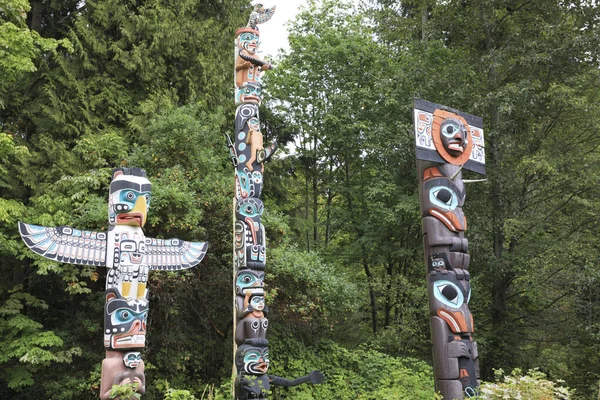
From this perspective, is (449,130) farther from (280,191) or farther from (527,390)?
(280,191)

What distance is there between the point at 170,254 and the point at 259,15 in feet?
17.2

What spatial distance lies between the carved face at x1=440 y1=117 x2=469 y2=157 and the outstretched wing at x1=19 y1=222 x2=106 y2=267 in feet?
16.2

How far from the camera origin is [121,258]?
7.01 m

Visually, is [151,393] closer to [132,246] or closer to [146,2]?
[132,246]

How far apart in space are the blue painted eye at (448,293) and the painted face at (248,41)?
5.37m

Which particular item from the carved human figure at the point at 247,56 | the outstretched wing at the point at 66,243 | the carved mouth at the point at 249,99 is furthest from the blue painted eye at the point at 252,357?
the carved human figure at the point at 247,56

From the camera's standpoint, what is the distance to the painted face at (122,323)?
6.76m

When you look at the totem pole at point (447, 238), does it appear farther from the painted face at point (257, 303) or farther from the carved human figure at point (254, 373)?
the painted face at point (257, 303)

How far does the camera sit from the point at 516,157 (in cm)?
1259

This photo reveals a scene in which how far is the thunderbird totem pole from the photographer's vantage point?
299 inches

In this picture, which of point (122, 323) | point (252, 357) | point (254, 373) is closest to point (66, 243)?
point (122, 323)

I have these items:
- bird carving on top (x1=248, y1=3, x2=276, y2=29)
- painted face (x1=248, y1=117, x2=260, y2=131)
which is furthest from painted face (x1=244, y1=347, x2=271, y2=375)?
bird carving on top (x1=248, y1=3, x2=276, y2=29)

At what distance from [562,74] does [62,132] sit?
10.9 m

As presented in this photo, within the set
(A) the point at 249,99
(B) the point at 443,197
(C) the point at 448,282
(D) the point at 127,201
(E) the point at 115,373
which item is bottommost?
(E) the point at 115,373
